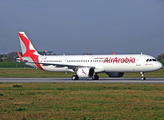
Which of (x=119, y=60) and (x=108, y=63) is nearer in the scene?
(x=119, y=60)

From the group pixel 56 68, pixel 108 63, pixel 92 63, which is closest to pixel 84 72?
pixel 92 63

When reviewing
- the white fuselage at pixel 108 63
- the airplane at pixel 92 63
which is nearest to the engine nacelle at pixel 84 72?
the airplane at pixel 92 63

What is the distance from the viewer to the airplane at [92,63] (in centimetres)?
4291

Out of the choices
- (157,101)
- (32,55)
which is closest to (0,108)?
(157,101)

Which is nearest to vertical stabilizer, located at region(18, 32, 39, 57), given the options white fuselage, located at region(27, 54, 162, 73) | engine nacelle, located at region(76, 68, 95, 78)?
white fuselage, located at region(27, 54, 162, 73)

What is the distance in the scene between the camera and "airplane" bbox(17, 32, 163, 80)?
1689 inches

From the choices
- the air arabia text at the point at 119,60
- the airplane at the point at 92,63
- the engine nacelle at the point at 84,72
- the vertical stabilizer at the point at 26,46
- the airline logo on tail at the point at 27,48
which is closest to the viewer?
the airplane at the point at 92,63

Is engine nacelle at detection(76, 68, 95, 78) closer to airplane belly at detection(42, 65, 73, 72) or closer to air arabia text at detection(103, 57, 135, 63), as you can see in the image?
air arabia text at detection(103, 57, 135, 63)

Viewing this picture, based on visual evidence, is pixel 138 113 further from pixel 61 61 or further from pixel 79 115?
pixel 61 61

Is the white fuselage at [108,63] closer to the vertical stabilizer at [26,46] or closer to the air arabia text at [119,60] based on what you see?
the air arabia text at [119,60]

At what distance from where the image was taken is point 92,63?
46500 mm

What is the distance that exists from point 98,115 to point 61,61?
3593 cm

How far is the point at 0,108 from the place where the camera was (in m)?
16.7

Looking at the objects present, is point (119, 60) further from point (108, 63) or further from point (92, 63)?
point (92, 63)
